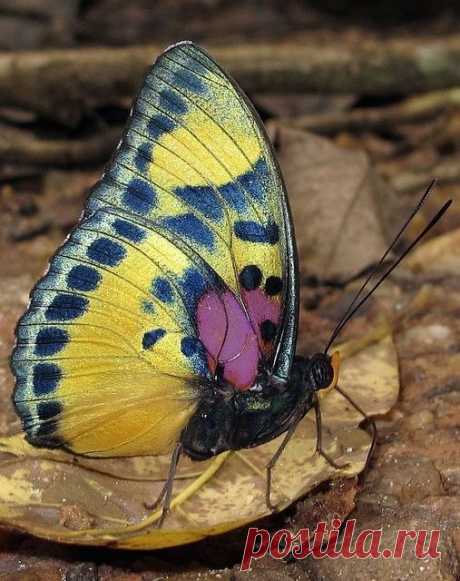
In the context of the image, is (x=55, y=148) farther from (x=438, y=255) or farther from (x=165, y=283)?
(x=165, y=283)

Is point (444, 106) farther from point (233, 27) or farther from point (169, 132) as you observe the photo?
point (169, 132)

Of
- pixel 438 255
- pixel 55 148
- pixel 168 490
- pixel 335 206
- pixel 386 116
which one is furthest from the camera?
pixel 386 116

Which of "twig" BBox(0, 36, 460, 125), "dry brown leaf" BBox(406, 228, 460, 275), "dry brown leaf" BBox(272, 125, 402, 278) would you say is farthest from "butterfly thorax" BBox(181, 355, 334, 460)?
"twig" BBox(0, 36, 460, 125)

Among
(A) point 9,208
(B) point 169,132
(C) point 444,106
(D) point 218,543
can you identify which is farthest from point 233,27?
(D) point 218,543

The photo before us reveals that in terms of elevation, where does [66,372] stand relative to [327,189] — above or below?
below

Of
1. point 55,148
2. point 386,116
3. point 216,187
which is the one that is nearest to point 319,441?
point 216,187
